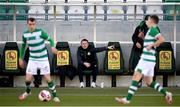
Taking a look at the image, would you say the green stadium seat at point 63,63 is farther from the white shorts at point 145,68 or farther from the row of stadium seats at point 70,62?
the white shorts at point 145,68

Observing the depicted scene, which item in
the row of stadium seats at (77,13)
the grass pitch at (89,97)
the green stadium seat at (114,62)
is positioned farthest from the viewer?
the row of stadium seats at (77,13)

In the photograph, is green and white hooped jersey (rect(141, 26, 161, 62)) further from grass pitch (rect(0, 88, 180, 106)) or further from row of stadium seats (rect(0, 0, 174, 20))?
row of stadium seats (rect(0, 0, 174, 20))

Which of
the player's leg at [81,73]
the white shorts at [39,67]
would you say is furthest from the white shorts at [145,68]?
the player's leg at [81,73]

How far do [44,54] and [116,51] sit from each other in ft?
19.7

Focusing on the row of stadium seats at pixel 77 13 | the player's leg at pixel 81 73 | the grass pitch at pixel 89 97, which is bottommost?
the grass pitch at pixel 89 97

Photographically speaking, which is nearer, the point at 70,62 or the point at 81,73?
the point at 81,73

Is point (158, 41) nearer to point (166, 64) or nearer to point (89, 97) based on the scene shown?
point (89, 97)

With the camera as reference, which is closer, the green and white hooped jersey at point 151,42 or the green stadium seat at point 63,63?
the green and white hooped jersey at point 151,42

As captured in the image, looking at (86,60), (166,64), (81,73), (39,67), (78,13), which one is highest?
(78,13)

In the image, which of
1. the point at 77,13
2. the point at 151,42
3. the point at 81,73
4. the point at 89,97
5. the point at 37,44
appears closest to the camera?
the point at 151,42

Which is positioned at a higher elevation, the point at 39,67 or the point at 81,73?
the point at 39,67

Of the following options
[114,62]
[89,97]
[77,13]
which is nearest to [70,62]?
[114,62]

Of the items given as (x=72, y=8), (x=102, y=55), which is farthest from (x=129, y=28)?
(x=72, y=8)

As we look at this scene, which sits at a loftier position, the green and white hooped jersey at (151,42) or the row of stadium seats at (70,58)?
the green and white hooped jersey at (151,42)
